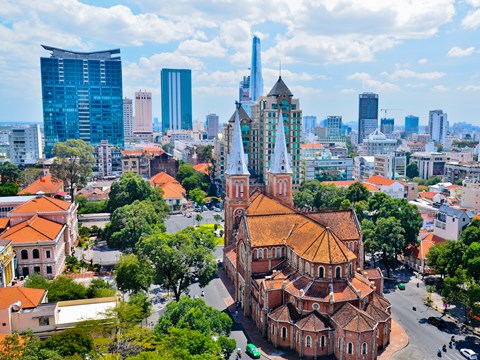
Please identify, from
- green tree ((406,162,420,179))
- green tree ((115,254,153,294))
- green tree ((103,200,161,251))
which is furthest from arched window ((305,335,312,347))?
green tree ((406,162,420,179))

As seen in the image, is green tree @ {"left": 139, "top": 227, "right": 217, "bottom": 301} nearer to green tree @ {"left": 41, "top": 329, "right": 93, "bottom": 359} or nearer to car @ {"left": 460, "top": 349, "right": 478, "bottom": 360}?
green tree @ {"left": 41, "top": 329, "right": 93, "bottom": 359}

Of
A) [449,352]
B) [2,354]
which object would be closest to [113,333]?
[2,354]

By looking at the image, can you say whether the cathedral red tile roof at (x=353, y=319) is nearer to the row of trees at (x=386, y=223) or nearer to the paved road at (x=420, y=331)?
the paved road at (x=420, y=331)

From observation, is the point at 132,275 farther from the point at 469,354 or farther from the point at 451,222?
the point at 451,222

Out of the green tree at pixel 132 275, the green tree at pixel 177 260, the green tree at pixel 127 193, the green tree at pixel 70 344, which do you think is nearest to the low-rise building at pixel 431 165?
the green tree at pixel 127 193

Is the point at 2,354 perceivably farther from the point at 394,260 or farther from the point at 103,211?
the point at 103,211

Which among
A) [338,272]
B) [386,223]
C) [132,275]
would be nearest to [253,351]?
[338,272]
